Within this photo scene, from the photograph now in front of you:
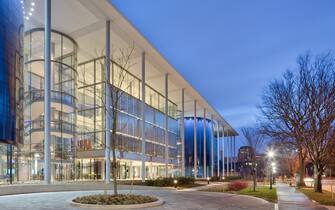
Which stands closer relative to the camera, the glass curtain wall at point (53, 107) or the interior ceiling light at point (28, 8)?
the interior ceiling light at point (28, 8)

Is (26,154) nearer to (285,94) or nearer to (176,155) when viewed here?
(285,94)

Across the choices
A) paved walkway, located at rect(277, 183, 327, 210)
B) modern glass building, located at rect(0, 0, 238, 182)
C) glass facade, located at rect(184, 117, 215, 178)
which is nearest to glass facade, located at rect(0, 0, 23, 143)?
modern glass building, located at rect(0, 0, 238, 182)

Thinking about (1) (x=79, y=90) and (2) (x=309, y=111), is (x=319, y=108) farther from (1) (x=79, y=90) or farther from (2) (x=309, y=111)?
(1) (x=79, y=90)

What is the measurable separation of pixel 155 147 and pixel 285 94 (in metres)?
34.1

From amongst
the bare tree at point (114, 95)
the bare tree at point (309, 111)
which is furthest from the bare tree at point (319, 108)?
the bare tree at point (114, 95)

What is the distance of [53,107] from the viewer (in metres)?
36.7

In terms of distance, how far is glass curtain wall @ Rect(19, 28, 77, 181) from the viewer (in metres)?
34.3

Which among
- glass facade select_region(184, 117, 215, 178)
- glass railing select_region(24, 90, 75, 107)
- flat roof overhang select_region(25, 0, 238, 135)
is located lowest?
glass facade select_region(184, 117, 215, 178)

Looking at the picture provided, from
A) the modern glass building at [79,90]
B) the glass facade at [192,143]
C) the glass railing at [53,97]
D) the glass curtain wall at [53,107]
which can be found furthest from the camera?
the glass facade at [192,143]

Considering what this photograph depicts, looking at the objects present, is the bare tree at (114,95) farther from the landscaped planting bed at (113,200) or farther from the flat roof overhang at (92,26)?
the flat roof overhang at (92,26)

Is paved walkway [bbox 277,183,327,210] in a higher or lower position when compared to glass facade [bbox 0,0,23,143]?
lower

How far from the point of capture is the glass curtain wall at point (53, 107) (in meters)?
34.3

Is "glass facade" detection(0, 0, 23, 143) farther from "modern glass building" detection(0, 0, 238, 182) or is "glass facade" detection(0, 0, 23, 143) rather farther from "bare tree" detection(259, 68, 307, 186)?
"bare tree" detection(259, 68, 307, 186)

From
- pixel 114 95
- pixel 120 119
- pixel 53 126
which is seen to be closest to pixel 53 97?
pixel 53 126
